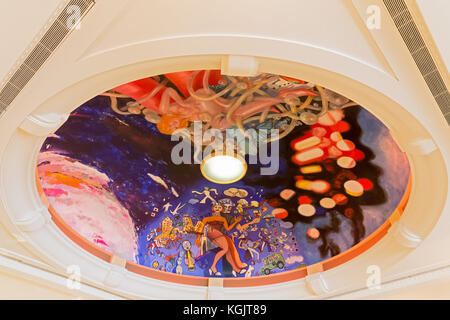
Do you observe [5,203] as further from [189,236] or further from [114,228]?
[189,236]

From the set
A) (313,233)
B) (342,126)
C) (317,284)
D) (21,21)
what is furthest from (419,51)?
(313,233)

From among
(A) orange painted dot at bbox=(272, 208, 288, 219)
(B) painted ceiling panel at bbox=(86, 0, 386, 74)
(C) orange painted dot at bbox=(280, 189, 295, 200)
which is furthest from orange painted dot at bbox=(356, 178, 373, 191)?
(B) painted ceiling panel at bbox=(86, 0, 386, 74)

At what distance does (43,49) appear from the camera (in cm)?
514

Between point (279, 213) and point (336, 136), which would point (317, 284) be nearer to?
point (279, 213)

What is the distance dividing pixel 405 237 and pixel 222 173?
371 cm

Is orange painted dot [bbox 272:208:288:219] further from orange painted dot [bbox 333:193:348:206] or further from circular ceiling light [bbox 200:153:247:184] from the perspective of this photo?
circular ceiling light [bbox 200:153:247:184]

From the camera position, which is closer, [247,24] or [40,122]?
[247,24]

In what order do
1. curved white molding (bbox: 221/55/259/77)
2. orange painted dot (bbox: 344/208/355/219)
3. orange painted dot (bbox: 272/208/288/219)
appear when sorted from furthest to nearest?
orange painted dot (bbox: 272/208/288/219)
orange painted dot (bbox: 344/208/355/219)
curved white molding (bbox: 221/55/259/77)

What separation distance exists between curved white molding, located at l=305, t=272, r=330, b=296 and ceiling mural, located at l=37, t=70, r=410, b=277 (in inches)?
27.0

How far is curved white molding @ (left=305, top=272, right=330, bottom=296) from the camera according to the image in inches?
382

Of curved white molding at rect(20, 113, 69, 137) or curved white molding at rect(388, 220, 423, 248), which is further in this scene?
curved white molding at rect(388, 220, 423, 248)

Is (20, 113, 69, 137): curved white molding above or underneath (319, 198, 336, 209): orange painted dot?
underneath

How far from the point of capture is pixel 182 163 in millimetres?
9531
